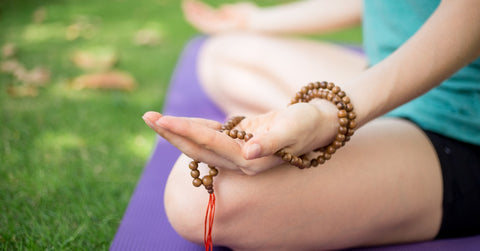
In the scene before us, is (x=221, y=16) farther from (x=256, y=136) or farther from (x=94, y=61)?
(x=256, y=136)

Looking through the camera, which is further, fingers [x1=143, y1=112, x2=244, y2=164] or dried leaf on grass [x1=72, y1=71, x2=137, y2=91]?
dried leaf on grass [x1=72, y1=71, x2=137, y2=91]

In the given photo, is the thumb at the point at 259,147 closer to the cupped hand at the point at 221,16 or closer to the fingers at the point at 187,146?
the fingers at the point at 187,146

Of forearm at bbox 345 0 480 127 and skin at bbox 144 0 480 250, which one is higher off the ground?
forearm at bbox 345 0 480 127

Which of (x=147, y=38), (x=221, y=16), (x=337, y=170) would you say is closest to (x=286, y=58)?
(x=221, y=16)

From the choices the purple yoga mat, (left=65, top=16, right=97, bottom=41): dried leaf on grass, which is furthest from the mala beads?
(left=65, top=16, right=97, bottom=41): dried leaf on grass

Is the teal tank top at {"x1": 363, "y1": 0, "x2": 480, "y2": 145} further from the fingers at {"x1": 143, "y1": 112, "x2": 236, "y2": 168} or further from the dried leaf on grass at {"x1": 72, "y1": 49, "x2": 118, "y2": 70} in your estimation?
the dried leaf on grass at {"x1": 72, "y1": 49, "x2": 118, "y2": 70}

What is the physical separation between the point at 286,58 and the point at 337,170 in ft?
2.20

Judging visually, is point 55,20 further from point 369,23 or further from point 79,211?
point 369,23

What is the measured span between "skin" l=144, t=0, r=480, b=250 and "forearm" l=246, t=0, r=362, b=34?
635mm

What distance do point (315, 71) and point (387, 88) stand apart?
1.81ft

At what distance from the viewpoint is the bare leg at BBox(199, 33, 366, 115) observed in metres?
1.32

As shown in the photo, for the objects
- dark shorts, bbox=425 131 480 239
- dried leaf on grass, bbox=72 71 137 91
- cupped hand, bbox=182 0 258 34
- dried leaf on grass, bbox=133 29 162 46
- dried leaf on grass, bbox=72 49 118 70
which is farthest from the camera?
dried leaf on grass, bbox=133 29 162 46

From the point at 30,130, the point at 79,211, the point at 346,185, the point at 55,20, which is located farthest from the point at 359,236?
the point at 55,20

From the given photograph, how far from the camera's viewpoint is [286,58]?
A: 140cm
